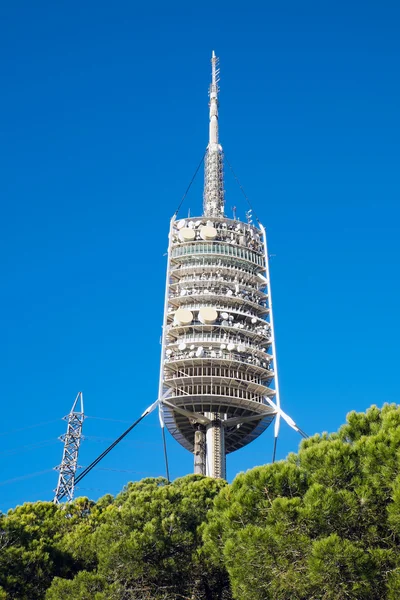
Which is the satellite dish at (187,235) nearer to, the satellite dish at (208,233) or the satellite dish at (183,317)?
the satellite dish at (208,233)

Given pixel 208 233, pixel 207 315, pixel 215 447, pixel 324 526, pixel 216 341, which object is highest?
pixel 208 233

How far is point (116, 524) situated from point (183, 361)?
35.9 meters

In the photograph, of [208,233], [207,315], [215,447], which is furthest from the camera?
[208,233]

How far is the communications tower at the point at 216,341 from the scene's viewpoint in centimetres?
7425

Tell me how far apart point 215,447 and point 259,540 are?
1800 inches

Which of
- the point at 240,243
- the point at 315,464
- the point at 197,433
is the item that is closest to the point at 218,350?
the point at 197,433

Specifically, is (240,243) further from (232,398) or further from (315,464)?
(315,464)

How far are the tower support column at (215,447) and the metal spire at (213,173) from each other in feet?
88.2

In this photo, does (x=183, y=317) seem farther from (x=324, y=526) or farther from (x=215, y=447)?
(x=324, y=526)

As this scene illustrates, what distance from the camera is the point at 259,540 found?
2948 cm

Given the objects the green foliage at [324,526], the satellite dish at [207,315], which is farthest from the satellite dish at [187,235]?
the green foliage at [324,526]

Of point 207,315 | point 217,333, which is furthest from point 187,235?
point 217,333

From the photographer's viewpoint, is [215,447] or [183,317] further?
[183,317]

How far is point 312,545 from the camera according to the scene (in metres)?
28.5
